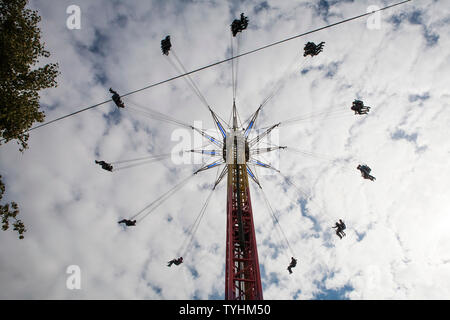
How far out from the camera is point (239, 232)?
14.0 meters

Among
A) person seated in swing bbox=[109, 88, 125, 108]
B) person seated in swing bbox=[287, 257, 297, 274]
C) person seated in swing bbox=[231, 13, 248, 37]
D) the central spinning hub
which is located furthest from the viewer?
the central spinning hub

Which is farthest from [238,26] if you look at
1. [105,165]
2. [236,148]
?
[105,165]

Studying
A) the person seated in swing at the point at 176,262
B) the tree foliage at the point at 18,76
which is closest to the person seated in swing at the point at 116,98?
the tree foliage at the point at 18,76

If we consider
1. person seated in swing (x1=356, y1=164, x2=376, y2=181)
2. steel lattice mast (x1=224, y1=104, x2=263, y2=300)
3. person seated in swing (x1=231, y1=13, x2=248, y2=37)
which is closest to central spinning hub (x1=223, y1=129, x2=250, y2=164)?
steel lattice mast (x1=224, y1=104, x2=263, y2=300)

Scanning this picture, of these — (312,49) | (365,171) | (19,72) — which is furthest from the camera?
(312,49)

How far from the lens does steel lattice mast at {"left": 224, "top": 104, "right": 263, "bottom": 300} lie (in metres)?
13.3

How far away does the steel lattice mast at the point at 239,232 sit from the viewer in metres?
13.3

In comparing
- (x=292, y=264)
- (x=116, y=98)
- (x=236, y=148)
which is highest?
(x=116, y=98)

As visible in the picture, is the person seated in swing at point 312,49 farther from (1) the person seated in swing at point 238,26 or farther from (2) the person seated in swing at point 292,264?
(2) the person seated in swing at point 292,264

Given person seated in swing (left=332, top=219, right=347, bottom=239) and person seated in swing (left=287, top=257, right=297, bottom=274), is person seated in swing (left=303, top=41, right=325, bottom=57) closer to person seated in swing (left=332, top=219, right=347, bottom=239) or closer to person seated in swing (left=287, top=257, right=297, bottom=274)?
person seated in swing (left=332, top=219, right=347, bottom=239)

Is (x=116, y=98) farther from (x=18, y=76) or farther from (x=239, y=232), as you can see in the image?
(x=239, y=232)

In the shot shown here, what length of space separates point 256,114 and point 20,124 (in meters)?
15.5

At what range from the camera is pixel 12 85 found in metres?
11.0
